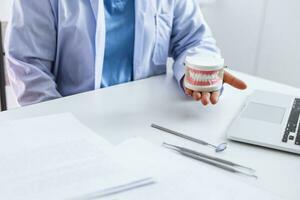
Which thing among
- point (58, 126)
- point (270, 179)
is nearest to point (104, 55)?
point (58, 126)

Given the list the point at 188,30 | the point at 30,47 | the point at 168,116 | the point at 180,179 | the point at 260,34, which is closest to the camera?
the point at 180,179

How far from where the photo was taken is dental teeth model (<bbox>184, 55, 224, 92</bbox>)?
83 cm

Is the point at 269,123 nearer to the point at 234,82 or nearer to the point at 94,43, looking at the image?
the point at 234,82

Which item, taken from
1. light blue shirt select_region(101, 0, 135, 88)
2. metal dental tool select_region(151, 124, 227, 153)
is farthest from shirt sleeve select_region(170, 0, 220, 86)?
metal dental tool select_region(151, 124, 227, 153)

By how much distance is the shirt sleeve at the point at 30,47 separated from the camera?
0.98m

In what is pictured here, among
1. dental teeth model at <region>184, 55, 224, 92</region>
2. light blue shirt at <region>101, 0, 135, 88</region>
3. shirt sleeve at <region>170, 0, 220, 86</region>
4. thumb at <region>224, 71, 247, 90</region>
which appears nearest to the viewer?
dental teeth model at <region>184, 55, 224, 92</region>

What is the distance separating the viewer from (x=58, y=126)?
78cm

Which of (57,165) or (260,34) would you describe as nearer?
(57,165)

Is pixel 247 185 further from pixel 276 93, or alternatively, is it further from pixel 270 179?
A: pixel 276 93

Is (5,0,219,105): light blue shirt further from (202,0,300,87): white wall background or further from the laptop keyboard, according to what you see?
(202,0,300,87): white wall background

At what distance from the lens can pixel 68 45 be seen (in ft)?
3.38

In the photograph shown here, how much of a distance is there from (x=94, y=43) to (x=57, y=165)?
45 cm

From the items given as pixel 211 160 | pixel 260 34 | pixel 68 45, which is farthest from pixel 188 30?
pixel 260 34

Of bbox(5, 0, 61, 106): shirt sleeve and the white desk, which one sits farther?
bbox(5, 0, 61, 106): shirt sleeve
